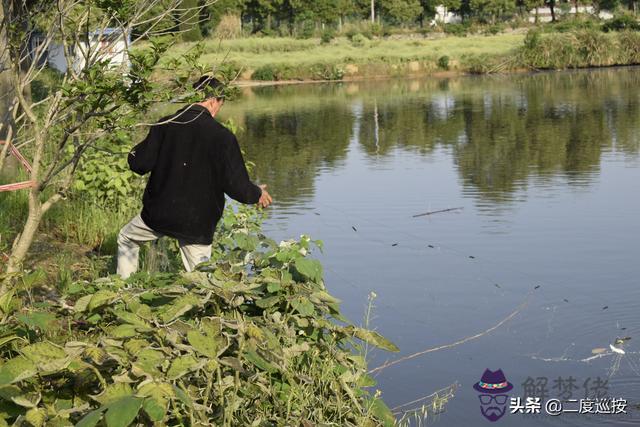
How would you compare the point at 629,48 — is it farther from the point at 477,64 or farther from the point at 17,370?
the point at 17,370

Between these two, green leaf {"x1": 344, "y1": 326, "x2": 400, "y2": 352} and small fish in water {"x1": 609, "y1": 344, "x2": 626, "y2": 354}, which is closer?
green leaf {"x1": 344, "y1": 326, "x2": 400, "y2": 352}

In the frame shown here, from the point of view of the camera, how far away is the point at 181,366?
174 inches

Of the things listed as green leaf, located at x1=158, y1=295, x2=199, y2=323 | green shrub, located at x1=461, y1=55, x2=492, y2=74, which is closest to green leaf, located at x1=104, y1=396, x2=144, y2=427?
green leaf, located at x1=158, y1=295, x2=199, y2=323

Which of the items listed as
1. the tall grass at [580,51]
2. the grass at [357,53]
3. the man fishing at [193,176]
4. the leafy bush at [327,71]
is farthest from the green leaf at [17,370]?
the tall grass at [580,51]

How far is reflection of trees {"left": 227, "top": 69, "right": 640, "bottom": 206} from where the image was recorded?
18875mm

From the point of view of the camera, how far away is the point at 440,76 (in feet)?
160

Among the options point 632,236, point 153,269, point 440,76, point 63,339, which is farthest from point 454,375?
point 440,76

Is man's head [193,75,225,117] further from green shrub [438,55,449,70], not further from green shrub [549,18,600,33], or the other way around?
green shrub [549,18,600,33]

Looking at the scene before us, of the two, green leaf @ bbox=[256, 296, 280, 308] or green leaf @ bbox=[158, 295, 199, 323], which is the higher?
green leaf @ bbox=[158, 295, 199, 323]

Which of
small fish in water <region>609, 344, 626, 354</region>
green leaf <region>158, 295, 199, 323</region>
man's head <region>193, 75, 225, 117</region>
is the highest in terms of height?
man's head <region>193, 75, 225, 117</region>

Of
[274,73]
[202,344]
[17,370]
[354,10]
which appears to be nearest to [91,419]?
[17,370]

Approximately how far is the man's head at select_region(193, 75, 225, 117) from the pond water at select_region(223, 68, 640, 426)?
7.36ft

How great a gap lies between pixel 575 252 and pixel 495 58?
38.6 metres

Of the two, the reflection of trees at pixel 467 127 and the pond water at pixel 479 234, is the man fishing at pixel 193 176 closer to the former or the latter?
the pond water at pixel 479 234
